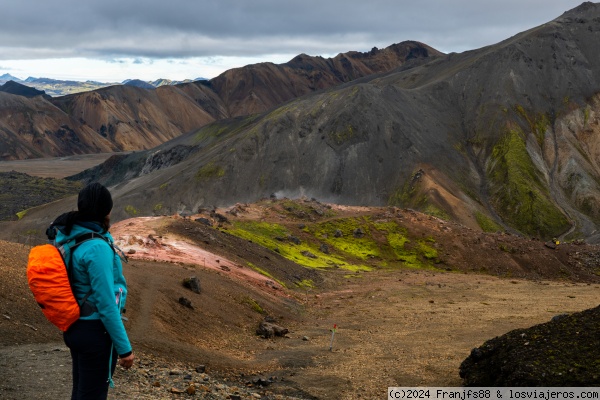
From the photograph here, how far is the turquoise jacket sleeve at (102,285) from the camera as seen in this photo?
7.58m

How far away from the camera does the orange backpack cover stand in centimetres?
755

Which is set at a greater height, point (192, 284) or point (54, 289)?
point (54, 289)

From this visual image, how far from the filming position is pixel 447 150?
345 ft

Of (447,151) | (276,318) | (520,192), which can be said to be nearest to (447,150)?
(447,151)

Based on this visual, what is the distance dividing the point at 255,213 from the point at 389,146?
156 ft

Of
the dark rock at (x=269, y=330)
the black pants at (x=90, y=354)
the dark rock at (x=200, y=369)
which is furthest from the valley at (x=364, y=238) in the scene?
the black pants at (x=90, y=354)

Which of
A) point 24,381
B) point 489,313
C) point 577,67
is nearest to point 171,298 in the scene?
point 24,381

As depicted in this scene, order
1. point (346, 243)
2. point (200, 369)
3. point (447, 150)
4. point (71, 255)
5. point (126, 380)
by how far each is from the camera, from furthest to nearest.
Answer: point (447, 150) → point (346, 243) → point (200, 369) → point (126, 380) → point (71, 255)

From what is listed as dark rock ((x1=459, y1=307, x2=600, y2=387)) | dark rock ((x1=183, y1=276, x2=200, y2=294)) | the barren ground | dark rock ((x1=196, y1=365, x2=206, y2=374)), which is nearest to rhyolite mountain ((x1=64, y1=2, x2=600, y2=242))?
the barren ground

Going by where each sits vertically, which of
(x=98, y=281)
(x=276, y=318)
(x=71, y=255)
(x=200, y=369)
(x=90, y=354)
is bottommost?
(x=276, y=318)

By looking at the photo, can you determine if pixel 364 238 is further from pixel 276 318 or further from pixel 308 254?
pixel 276 318

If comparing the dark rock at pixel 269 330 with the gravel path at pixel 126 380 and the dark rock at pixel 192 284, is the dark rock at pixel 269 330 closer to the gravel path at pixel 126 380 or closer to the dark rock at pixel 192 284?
the dark rock at pixel 192 284

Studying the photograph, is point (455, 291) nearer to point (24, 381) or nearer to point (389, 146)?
point (24, 381)

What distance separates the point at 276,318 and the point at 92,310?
21.0m
